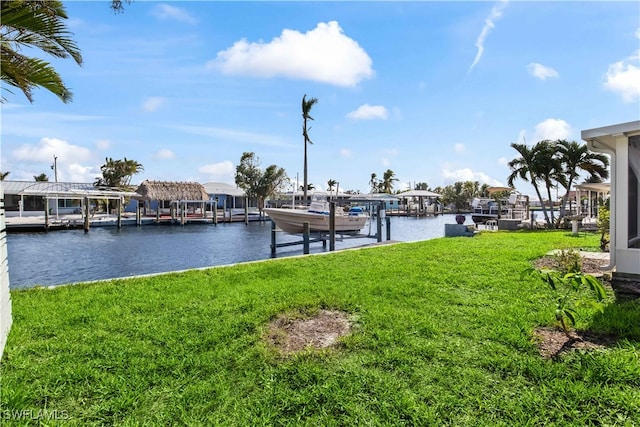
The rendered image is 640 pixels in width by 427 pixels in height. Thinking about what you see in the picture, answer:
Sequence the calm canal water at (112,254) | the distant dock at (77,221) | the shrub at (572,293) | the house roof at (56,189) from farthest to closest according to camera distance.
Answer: the house roof at (56,189)
the distant dock at (77,221)
the calm canal water at (112,254)
the shrub at (572,293)

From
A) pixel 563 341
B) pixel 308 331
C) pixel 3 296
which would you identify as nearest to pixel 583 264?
pixel 563 341

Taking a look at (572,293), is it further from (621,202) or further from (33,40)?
(33,40)

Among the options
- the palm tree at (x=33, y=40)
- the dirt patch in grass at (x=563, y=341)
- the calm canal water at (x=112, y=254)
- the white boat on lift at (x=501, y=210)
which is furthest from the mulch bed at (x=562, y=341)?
the white boat on lift at (x=501, y=210)

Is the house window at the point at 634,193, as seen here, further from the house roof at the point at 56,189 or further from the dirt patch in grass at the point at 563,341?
the house roof at the point at 56,189

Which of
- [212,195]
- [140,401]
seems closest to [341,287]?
[140,401]

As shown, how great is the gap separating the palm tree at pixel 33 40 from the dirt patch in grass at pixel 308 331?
4933mm

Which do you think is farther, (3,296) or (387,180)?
(387,180)

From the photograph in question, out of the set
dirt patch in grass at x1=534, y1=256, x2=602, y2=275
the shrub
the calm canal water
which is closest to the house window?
dirt patch in grass at x1=534, y1=256, x2=602, y2=275

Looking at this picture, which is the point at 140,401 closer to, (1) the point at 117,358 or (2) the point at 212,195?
(1) the point at 117,358

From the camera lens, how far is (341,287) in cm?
661

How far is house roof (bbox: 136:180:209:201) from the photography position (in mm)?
45344

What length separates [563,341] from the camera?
4094mm

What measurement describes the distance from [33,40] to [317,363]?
6.01 meters

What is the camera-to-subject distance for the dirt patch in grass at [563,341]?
3.88 meters
